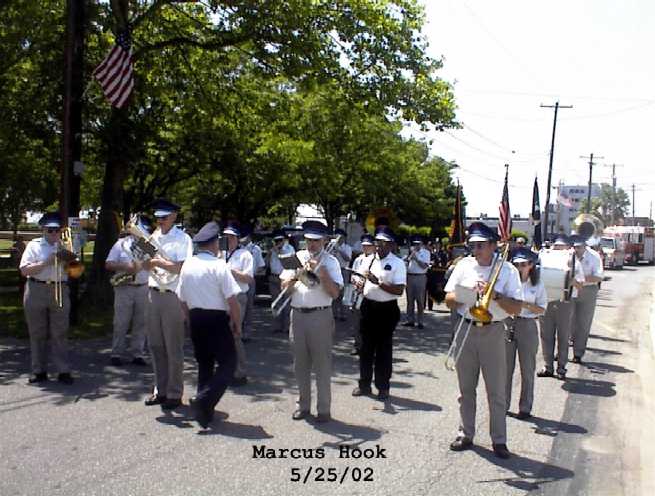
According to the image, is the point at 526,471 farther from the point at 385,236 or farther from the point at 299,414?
the point at 385,236

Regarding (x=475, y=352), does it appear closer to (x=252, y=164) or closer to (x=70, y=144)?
(x=70, y=144)

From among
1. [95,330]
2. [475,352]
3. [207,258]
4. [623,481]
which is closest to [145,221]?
[207,258]

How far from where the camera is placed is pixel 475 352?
20.5ft

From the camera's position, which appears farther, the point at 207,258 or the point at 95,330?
the point at 95,330

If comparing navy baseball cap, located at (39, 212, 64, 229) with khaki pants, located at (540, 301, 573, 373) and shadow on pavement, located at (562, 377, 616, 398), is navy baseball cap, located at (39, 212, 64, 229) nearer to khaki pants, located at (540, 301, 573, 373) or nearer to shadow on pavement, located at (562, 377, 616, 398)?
khaki pants, located at (540, 301, 573, 373)

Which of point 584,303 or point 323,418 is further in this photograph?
point 584,303

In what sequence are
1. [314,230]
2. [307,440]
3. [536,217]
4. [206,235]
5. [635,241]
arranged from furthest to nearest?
[635,241], [536,217], [314,230], [206,235], [307,440]

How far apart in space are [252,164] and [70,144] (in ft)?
35.9

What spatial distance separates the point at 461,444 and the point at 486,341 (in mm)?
949

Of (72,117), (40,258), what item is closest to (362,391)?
(40,258)

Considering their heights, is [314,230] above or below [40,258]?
above

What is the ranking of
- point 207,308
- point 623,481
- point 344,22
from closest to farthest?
point 623,481 < point 207,308 < point 344,22

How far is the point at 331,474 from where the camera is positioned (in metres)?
5.66

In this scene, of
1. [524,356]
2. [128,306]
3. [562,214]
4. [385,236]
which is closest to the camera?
[524,356]
